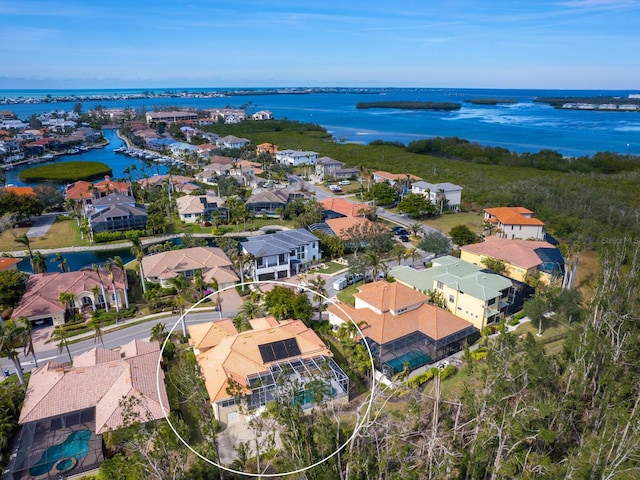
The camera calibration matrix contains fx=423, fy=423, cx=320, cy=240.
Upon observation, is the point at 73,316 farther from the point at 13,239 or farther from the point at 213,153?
the point at 213,153

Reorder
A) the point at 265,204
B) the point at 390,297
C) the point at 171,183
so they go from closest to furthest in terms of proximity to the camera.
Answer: the point at 390,297, the point at 265,204, the point at 171,183

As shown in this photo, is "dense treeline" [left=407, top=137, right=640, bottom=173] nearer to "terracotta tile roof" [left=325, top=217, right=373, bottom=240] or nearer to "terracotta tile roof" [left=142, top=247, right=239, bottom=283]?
"terracotta tile roof" [left=325, top=217, right=373, bottom=240]

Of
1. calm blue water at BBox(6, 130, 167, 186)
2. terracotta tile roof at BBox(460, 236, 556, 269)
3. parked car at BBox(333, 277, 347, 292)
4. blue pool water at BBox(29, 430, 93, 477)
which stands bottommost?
calm blue water at BBox(6, 130, 167, 186)

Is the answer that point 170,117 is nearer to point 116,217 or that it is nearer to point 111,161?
point 111,161

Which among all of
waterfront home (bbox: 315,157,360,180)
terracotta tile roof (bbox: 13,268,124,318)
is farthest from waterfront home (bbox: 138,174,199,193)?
terracotta tile roof (bbox: 13,268,124,318)

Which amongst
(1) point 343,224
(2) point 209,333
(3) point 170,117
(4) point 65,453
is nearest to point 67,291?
(2) point 209,333

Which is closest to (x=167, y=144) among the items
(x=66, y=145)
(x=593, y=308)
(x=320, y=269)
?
(x=66, y=145)

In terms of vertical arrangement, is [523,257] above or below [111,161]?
above

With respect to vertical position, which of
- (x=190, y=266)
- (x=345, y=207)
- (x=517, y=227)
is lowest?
(x=190, y=266)
